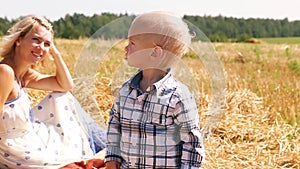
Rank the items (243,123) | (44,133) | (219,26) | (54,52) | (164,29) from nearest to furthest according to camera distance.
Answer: (164,29) → (44,133) → (54,52) → (243,123) → (219,26)

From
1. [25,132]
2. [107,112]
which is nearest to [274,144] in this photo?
[107,112]

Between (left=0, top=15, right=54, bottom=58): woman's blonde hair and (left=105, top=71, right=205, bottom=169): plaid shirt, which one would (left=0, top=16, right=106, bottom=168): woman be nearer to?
(left=0, top=15, right=54, bottom=58): woman's blonde hair

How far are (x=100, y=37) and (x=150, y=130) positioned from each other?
69 cm

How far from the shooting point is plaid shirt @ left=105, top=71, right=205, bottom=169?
2434 millimetres

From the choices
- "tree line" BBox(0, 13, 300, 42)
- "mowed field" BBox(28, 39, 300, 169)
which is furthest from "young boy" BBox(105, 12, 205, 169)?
"tree line" BBox(0, 13, 300, 42)

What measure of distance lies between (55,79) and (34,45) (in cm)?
45

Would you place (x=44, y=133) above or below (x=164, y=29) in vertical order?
below

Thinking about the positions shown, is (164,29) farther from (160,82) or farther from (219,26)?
(219,26)

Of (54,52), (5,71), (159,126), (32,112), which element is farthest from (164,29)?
(32,112)

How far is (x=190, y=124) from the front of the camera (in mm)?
2422

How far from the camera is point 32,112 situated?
3836 millimetres

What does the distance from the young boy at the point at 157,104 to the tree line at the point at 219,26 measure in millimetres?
21978

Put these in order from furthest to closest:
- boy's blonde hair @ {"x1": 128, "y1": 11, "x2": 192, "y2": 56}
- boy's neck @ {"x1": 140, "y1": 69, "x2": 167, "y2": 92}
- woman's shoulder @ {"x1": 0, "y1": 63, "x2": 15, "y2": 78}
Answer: woman's shoulder @ {"x1": 0, "y1": 63, "x2": 15, "y2": 78}
boy's neck @ {"x1": 140, "y1": 69, "x2": 167, "y2": 92}
boy's blonde hair @ {"x1": 128, "y1": 11, "x2": 192, "y2": 56}

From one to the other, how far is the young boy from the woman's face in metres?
1.05
